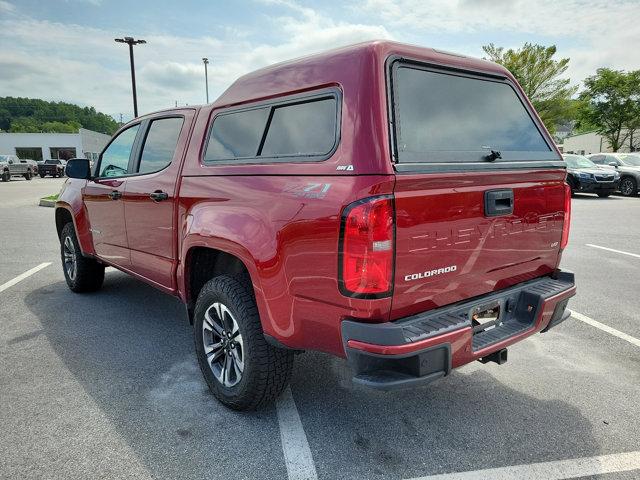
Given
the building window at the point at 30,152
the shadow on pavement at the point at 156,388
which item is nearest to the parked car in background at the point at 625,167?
the shadow on pavement at the point at 156,388

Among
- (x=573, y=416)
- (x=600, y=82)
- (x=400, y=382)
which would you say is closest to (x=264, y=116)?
(x=400, y=382)

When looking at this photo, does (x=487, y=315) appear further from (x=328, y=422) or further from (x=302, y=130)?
(x=302, y=130)

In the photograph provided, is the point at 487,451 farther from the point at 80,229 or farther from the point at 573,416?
the point at 80,229

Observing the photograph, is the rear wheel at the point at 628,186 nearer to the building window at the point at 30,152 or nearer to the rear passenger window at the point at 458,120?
the rear passenger window at the point at 458,120

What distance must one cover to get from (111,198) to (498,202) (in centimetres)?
322

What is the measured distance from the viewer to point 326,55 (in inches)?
94.1

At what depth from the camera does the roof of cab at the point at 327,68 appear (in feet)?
7.34

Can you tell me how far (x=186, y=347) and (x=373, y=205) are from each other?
8.01 ft

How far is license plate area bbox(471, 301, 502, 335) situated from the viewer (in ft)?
8.09

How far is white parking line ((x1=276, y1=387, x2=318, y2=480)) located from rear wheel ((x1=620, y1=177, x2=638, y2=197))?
18223 millimetres

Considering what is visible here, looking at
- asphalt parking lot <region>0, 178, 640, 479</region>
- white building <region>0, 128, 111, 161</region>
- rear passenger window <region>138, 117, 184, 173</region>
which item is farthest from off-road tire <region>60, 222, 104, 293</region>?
white building <region>0, 128, 111, 161</region>

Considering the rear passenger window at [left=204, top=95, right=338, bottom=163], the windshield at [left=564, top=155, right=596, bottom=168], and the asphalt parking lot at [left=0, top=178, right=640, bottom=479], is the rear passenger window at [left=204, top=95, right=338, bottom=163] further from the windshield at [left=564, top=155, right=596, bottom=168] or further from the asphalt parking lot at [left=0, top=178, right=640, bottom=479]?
the windshield at [left=564, top=155, right=596, bottom=168]

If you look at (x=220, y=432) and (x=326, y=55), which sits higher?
(x=326, y=55)

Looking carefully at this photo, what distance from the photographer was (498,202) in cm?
244
